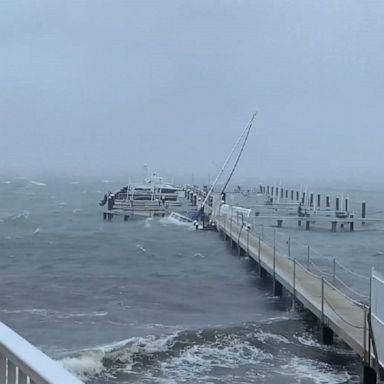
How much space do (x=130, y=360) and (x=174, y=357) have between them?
36.2 inches

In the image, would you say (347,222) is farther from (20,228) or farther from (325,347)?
(325,347)

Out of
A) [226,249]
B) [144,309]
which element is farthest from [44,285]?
[226,249]

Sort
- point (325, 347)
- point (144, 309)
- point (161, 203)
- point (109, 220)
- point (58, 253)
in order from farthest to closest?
1. point (161, 203)
2. point (109, 220)
3. point (58, 253)
4. point (144, 309)
5. point (325, 347)

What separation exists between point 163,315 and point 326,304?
5.20 m

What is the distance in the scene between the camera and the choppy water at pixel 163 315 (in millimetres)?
12422

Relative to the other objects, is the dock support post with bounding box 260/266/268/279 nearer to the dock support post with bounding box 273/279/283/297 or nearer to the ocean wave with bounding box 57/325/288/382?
the dock support post with bounding box 273/279/283/297

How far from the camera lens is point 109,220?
54.3 meters

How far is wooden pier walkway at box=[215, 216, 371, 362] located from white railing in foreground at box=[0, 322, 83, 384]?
8656 mm

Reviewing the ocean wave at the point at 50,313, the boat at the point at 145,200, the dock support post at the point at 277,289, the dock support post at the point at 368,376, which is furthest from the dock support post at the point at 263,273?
the boat at the point at 145,200

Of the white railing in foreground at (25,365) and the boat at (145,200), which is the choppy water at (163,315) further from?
the boat at (145,200)

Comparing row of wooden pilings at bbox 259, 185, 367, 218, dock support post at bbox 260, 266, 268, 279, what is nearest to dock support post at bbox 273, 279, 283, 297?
dock support post at bbox 260, 266, 268, 279

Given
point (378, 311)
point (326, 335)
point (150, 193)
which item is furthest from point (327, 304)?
point (150, 193)

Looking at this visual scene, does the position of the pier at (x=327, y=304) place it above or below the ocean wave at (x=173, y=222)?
above

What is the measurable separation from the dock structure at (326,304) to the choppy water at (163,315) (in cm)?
64
